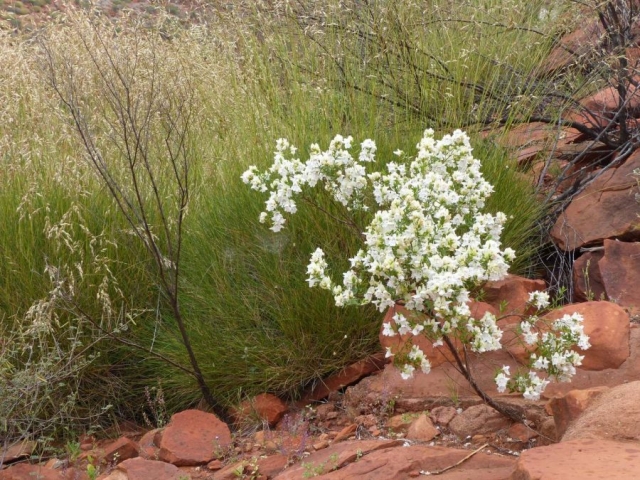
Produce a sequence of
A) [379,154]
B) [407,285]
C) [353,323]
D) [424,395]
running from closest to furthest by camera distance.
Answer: [407,285]
[424,395]
[353,323]
[379,154]

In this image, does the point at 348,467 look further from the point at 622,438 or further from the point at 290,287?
the point at 290,287

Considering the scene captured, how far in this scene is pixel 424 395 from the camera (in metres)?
3.18

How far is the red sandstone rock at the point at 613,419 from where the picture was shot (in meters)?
2.12

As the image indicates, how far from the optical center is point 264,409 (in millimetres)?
3426

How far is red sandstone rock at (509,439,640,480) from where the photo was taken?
1.79 m

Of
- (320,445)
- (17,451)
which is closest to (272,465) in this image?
(320,445)

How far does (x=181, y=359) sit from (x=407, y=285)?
149 centimetres

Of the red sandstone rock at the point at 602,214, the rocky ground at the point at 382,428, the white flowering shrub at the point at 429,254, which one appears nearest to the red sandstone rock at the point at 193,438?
the rocky ground at the point at 382,428

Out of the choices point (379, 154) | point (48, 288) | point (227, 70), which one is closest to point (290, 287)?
point (379, 154)

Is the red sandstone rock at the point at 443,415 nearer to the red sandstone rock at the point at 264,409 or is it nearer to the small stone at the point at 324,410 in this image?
the small stone at the point at 324,410

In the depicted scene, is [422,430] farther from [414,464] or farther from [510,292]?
[510,292]

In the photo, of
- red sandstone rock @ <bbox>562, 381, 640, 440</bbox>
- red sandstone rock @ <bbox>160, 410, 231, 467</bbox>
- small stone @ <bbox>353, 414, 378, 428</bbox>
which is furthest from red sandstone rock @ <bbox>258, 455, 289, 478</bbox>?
red sandstone rock @ <bbox>562, 381, 640, 440</bbox>

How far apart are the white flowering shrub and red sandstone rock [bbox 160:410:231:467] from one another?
86cm

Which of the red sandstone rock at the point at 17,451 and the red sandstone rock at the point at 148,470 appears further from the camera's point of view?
the red sandstone rock at the point at 17,451
